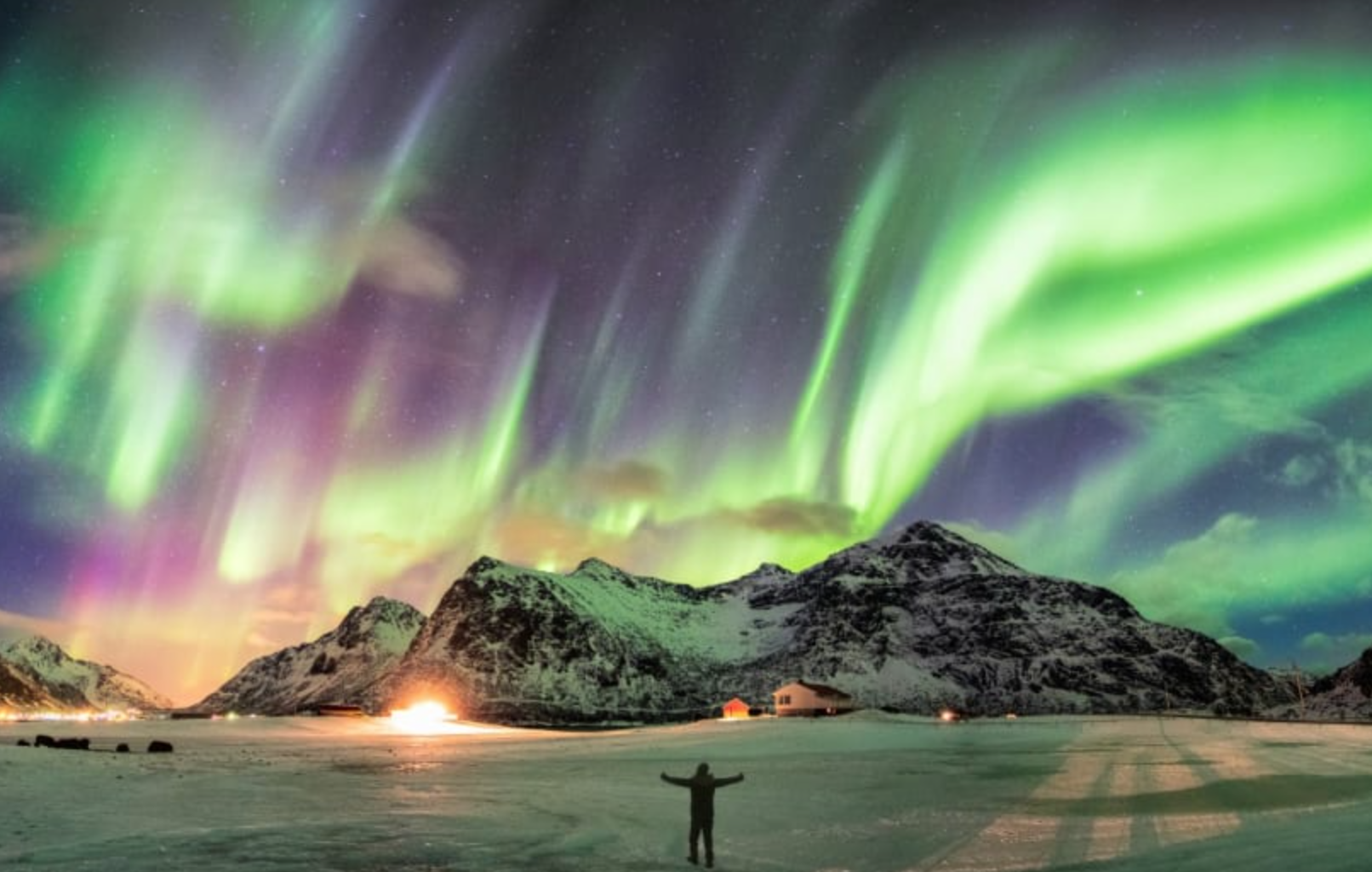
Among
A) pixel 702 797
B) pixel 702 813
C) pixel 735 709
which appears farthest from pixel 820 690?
pixel 702 797

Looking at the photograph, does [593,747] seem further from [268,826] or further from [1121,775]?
[268,826]

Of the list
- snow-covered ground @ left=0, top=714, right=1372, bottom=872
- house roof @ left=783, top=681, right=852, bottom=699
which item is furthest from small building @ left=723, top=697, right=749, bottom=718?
snow-covered ground @ left=0, top=714, right=1372, bottom=872

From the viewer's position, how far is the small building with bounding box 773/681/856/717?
153m

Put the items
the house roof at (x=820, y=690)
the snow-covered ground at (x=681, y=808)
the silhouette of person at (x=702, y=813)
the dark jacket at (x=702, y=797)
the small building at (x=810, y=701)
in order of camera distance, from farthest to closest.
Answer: the house roof at (x=820, y=690)
the small building at (x=810, y=701)
the dark jacket at (x=702, y=797)
the silhouette of person at (x=702, y=813)
the snow-covered ground at (x=681, y=808)

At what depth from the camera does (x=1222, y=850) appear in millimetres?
19156

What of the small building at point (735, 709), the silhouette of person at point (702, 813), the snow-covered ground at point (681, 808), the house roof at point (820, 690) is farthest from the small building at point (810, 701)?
the silhouette of person at point (702, 813)

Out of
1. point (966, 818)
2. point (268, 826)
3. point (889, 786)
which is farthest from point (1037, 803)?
point (268, 826)

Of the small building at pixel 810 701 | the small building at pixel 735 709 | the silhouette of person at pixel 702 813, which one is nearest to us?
the silhouette of person at pixel 702 813

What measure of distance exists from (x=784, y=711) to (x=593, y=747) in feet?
347

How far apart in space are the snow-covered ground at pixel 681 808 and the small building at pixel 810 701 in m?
100

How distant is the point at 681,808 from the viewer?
28531 mm

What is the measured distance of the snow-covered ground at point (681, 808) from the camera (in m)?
19.6

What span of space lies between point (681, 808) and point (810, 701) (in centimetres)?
13231

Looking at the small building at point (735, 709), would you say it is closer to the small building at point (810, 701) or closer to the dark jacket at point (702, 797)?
the small building at point (810, 701)
